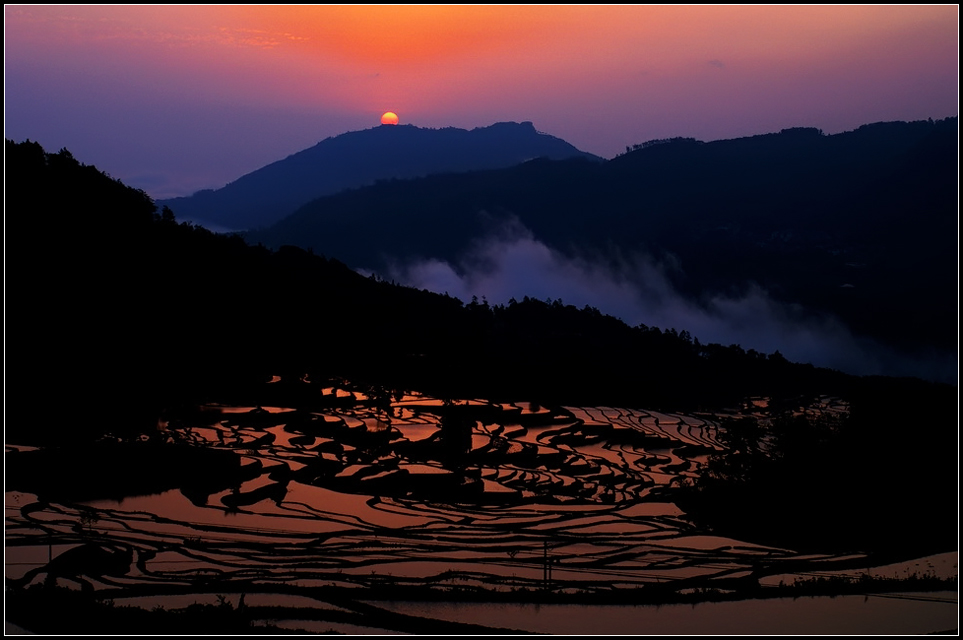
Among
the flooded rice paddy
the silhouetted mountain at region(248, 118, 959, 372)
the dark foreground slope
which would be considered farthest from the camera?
the silhouetted mountain at region(248, 118, 959, 372)


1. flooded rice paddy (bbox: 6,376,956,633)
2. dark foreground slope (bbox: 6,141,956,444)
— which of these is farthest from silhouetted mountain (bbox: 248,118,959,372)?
flooded rice paddy (bbox: 6,376,956,633)

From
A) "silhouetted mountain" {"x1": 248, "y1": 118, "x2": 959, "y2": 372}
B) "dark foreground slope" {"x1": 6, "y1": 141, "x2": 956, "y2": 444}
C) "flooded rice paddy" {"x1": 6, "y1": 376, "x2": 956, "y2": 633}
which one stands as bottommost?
"flooded rice paddy" {"x1": 6, "y1": 376, "x2": 956, "y2": 633}

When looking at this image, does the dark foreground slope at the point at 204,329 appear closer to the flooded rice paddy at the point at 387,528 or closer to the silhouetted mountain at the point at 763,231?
the flooded rice paddy at the point at 387,528

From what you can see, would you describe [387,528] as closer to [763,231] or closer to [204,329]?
[204,329]

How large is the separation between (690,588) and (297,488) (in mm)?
8413

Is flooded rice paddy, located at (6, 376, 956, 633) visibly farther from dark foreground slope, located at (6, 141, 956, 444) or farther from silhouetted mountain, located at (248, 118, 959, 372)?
silhouetted mountain, located at (248, 118, 959, 372)

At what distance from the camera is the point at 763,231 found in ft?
556

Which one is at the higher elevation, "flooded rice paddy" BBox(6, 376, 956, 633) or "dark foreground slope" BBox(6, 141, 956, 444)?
"dark foreground slope" BBox(6, 141, 956, 444)

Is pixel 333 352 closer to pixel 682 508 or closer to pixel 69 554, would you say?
pixel 682 508

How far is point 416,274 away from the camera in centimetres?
17275

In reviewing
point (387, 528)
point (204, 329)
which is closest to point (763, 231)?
point (204, 329)

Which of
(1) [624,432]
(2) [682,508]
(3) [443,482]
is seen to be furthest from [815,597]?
(1) [624,432]

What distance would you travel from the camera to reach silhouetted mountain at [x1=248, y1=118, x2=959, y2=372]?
139 metres

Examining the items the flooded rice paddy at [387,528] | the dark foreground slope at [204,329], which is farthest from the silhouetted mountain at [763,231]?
the flooded rice paddy at [387,528]
